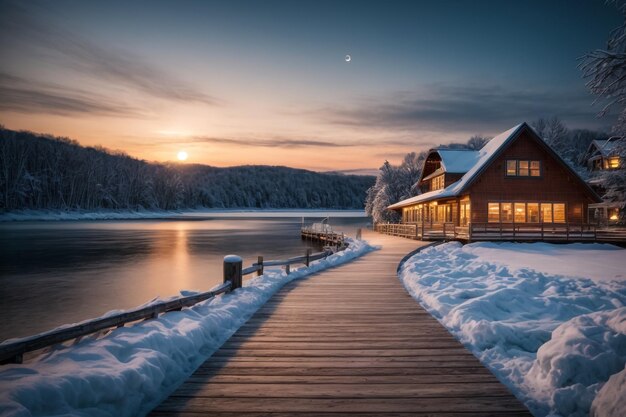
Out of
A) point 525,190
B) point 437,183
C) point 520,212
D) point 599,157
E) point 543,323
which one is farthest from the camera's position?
point 599,157

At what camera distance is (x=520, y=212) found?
27344 mm

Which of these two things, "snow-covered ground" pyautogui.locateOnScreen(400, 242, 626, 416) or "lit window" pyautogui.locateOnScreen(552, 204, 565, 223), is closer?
"snow-covered ground" pyautogui.locateOnScreen(400, 242, 626, 416)

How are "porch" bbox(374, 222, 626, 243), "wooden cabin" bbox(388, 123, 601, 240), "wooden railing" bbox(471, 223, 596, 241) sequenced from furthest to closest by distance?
"wooden cabin" bbox(388, 123, 601, 240) < "wooden railing" bbox(471, 223, 596, 241) < "porch" bbox(374, 222, 626, 243)

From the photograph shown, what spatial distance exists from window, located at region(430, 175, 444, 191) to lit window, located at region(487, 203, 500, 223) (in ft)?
20.4

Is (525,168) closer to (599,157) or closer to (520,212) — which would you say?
(520,212)

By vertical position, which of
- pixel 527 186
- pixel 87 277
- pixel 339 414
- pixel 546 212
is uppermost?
pixel 527 186

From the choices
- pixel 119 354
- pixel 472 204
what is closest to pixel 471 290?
pixel 119 354

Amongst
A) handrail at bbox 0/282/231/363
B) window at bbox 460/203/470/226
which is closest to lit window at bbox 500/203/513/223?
window at bbox 460/203/470/226

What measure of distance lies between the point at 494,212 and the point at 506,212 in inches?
35.4

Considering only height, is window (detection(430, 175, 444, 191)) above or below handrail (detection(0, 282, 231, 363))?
above

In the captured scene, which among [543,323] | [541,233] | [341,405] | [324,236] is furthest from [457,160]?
[341,405]

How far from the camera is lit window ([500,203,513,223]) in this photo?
27219 millimetres

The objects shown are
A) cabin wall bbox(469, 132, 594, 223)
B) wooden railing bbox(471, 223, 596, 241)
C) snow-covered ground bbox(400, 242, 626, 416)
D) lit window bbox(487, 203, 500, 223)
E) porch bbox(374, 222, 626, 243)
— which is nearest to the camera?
snow-covered ground bbox(400, 242, 626, 416)

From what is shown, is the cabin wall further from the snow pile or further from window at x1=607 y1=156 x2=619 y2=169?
the snow pile
